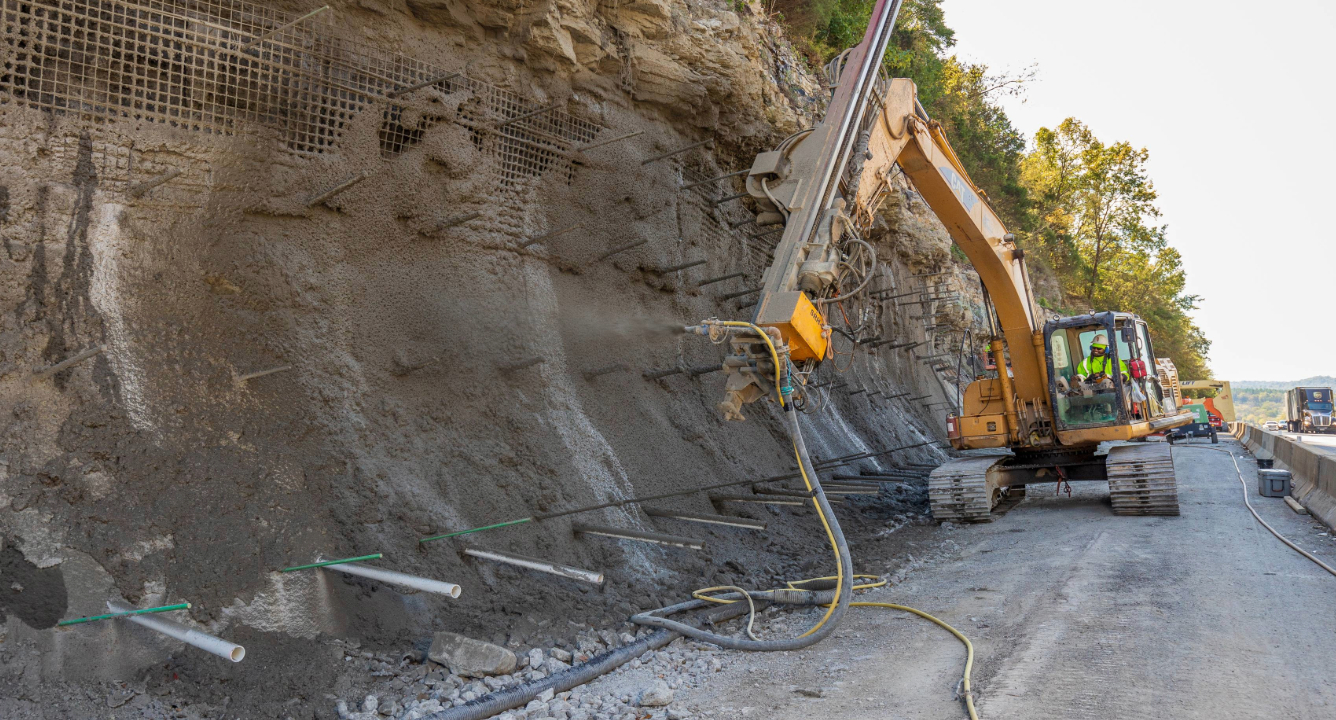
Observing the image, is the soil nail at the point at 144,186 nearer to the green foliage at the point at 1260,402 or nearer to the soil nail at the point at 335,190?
the soil nail at the point at 335,190

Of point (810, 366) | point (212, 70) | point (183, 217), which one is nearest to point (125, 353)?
point (183, 217)

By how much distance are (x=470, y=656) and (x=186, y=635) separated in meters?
1.48

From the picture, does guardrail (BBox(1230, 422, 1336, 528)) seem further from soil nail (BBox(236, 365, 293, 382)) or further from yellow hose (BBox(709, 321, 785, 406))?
soil nail (BBox(236, 365, 293, 382))

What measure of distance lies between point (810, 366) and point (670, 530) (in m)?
2.19

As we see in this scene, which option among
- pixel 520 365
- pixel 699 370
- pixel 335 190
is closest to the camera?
pixel 335 190

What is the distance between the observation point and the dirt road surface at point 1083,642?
4.23m

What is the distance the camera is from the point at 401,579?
15.1 ft

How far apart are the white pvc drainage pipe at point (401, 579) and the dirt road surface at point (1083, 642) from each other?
1306mm

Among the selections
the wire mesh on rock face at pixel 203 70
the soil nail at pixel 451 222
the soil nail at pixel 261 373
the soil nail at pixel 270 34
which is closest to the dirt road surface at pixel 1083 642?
the soil nail at pixel 261 373

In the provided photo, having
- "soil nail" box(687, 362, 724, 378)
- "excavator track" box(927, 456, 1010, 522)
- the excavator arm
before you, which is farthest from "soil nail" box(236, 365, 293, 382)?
"excavator track" box(927, 456, 1010, 522)

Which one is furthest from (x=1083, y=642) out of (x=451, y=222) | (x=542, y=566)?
(x=451, y=222)

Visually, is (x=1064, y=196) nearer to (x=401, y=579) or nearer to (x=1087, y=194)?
(x=1087, y=194)

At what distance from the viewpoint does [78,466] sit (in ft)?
15.6

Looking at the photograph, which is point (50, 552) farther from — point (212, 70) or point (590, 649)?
point (212, 70)
